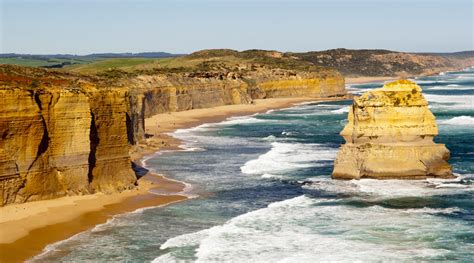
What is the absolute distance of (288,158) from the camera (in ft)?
165

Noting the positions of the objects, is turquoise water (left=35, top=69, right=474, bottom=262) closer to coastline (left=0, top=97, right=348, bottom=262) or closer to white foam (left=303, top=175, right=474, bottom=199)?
white foam (left=303, top=175, right=474, bottom=199)

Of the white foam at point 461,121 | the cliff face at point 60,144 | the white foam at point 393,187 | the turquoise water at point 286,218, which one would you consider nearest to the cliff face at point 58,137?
the cliff face at point 60,144

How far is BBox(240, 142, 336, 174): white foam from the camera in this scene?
151 feet

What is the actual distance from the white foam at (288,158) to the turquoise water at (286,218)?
74 mm

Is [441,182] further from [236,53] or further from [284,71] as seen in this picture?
[236,53]

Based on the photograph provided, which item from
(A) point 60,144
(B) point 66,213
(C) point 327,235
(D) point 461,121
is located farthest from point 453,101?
(B) point 66,213

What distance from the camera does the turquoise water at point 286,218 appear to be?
2642 cm

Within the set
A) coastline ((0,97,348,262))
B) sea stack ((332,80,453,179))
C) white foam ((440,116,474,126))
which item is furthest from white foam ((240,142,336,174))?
white foam ((440,116,474,126))

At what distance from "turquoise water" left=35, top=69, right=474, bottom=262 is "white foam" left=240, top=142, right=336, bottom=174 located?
7cm

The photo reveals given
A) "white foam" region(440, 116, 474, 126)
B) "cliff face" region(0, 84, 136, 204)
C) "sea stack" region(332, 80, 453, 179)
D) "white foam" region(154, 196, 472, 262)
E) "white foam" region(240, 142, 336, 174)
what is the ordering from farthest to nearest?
"white foam" region(440, 116, 474, 126)
"white foam" region(240, 142, 336, 174)
"sea stack" region(332, 80, 453, 179)
"cliff face" region(0, 84, 136, 204)
"white foam" region(154, 196, 472, 262)

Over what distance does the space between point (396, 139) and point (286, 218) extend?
9550 mm

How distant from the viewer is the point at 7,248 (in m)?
26.8

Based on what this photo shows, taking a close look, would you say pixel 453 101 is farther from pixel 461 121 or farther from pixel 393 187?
pixel 393 187

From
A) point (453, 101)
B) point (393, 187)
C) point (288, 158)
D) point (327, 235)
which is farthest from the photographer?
point (453, 101)
